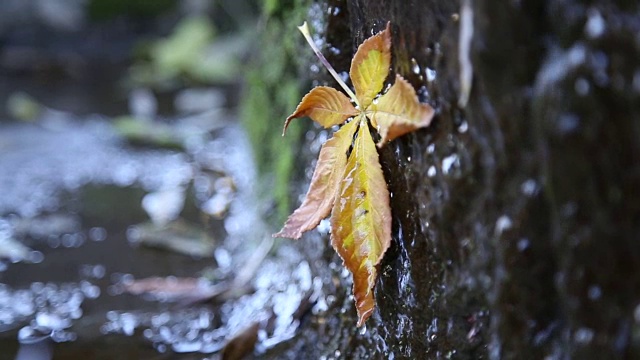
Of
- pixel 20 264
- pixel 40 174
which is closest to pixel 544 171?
pixel 20 264

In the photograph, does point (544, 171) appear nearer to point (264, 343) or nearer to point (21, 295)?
point (264, 343)

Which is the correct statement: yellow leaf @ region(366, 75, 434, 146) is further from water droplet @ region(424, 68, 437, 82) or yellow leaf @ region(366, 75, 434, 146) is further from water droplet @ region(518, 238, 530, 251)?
water droplet @ region(518, 238, 530, 251)

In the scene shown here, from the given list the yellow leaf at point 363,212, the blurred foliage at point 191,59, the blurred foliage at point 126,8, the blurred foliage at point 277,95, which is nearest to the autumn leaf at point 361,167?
the yellow leaf at point 363,212

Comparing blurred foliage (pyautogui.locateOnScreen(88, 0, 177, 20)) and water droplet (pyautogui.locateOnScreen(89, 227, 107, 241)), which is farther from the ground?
blurred foliage (pyautogui.locateOnScreen(88, 0, 177, 20))

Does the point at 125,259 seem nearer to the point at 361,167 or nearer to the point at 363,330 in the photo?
the point at 363,330

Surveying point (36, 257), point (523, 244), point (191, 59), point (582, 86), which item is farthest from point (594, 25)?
point (191, 59)

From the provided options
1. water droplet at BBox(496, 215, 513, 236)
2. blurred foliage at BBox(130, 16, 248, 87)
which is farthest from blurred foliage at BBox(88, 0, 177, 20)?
water droplet at BBox(496, 215, 513, 236)

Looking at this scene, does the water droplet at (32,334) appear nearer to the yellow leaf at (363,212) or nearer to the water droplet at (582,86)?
the yellow leaf at (363,212)
